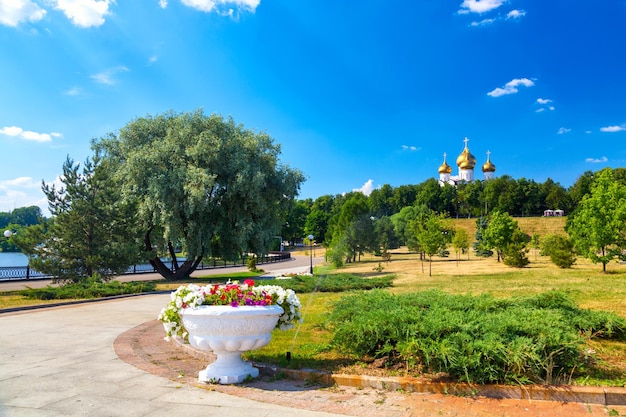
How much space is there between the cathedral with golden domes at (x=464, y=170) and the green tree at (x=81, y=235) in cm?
11873

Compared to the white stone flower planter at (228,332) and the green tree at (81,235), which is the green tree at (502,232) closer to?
the green tree at (81,235)

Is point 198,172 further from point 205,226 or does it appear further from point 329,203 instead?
point 329,203

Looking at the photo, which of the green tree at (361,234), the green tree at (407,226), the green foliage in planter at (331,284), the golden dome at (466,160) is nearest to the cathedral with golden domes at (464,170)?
the golden dome at (466,160)

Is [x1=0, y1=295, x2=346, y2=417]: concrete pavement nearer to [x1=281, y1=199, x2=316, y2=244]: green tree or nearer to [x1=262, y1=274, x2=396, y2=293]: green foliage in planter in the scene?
[x1=262, y1=274, x2=396, y2=293]: green foliage in planter

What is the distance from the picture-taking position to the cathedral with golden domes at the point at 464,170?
437 ft

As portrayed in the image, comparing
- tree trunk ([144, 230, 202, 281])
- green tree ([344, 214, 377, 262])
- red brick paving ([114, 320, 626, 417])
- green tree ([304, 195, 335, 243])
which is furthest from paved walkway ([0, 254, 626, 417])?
green tree ([304, 195, 335, 243])

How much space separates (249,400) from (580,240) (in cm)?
2711

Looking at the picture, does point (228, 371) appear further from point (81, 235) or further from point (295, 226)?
point (295, 226)

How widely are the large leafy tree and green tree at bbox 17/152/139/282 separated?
3.26 m

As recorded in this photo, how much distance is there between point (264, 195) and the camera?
93.3 feet

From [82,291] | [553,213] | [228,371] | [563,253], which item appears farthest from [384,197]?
[228,371]

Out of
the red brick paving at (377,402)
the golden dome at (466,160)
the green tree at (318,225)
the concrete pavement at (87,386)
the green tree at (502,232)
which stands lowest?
the red brick paving at (377,402)

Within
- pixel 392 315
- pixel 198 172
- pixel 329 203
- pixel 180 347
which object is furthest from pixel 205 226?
pixel 329 203

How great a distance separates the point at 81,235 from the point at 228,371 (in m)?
17.8
